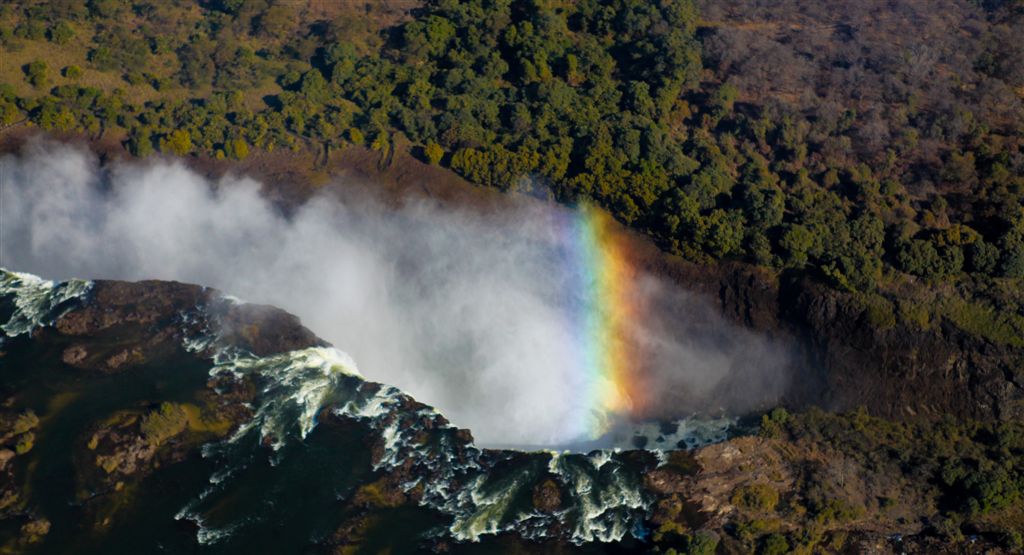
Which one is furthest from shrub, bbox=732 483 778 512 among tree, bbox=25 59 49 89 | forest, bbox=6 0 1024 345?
tree, bbox=25 59 49 89

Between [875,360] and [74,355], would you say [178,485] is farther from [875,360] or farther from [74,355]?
[875,360]

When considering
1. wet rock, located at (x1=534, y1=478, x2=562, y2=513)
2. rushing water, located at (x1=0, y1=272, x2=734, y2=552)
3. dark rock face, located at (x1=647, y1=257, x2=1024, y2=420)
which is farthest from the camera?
dark rock face, located at (x1=647, y1=257, x2=1024, y2=420)

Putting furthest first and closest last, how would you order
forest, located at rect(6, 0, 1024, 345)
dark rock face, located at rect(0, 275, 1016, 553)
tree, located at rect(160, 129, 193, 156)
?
1. tree, located at rect(160, 129, 193, 156)
2. forest, located at rect(6, 0, 1024, 345)
3. dark rock face, located at rect(0, 275, 1016, 553)

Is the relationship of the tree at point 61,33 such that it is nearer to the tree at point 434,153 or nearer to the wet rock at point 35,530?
the tree at point 434,153

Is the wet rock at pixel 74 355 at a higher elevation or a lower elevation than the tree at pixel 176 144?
lower

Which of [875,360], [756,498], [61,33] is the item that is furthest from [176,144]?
[875,360]

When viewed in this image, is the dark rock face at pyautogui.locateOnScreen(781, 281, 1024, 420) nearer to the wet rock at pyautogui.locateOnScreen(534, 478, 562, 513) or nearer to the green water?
the wet rock at pyautogui.locateOnScreen(534, 478, 562, 513)

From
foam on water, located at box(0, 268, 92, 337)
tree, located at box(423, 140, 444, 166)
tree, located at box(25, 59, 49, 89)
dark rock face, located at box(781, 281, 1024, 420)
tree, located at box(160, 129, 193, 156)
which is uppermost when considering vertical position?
tree, located at box(25, 59, 49, 89)

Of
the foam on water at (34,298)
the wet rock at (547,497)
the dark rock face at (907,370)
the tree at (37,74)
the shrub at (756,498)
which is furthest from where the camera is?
the tree at (37,74)

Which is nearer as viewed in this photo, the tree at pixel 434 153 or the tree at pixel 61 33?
the tree at pixel 434 153

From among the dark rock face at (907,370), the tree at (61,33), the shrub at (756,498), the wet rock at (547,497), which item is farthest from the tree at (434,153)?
the tree at (61,33)
